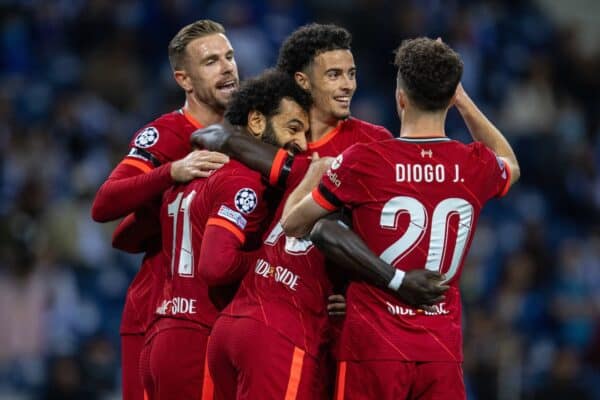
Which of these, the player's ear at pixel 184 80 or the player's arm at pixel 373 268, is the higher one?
the player's ear at pixel 184 80

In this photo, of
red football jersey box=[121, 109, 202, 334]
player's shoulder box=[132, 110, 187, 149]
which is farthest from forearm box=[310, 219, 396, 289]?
player's shoulder box=[132, 110, 187, 149]

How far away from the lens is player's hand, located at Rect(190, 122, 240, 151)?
17.7 feet

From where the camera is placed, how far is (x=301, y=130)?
5.40 meters

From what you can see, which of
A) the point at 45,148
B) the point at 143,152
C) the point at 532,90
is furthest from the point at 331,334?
the point at 532,90

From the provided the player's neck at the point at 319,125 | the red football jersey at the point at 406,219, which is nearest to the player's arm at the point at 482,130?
the red football jersey at the point at 406,219

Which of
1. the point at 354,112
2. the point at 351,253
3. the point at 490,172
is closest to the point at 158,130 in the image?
the point at 351,253

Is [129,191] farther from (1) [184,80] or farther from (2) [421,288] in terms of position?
(2) [421,288]

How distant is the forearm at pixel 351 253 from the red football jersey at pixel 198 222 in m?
0.42

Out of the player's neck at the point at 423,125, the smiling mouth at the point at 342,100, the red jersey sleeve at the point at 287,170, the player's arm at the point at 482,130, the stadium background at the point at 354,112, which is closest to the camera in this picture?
the player's neck at the point at 423,125

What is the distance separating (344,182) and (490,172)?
62 centimetres

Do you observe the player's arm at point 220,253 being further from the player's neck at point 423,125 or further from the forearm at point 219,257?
the player's neck at point 423,125

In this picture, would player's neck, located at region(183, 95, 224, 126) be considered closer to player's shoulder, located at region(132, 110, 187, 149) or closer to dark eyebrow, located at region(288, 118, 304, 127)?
player's shoulder, located at region(132, 110, 187, 149)

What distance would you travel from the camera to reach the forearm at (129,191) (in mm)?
5656

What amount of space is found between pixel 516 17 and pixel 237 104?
31.8 feet
